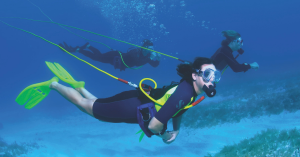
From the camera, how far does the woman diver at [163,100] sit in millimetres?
1942

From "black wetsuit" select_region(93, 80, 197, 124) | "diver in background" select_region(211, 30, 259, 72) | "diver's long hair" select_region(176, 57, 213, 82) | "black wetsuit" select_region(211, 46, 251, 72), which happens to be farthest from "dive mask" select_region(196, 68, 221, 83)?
"diver in background" select_region(211, 30, 259, 72)

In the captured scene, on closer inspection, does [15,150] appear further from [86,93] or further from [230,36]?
[230,36]

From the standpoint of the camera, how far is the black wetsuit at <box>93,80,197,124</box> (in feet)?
6.30

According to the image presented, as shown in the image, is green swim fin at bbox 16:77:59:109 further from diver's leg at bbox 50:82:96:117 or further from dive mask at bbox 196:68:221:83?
dive mask at bbox 196:68:221:83

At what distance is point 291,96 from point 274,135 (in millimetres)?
3984

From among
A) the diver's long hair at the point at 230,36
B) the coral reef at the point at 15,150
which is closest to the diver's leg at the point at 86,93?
the diver's long hair at the point at 230,36

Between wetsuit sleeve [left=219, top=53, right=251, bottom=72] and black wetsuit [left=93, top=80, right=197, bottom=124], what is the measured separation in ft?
9.71

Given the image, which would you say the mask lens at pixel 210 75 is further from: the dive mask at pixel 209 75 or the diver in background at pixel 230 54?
the diver in background at pixel 230 54

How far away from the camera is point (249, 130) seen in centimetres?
618

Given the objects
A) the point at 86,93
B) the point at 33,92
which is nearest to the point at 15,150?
the point at 33,92

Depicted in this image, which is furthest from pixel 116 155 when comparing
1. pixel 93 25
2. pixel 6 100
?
pixel 93 25

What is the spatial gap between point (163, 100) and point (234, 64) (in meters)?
3.27

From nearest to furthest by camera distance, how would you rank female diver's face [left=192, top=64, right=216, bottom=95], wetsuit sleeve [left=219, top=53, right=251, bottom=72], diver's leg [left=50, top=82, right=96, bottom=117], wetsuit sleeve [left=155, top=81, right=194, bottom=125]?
wetsuit sleeve [left=155, top=81, right=194, bottom=125] → female diver's face [left=192, top=64, right=216, bottom=95] → diver's leg [left=50, top=82, right=96, bottom=117] → wetsuit sleeve [left=219, top=53, right=251, bottom=72]

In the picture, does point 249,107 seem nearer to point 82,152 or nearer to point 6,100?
point 82,152
